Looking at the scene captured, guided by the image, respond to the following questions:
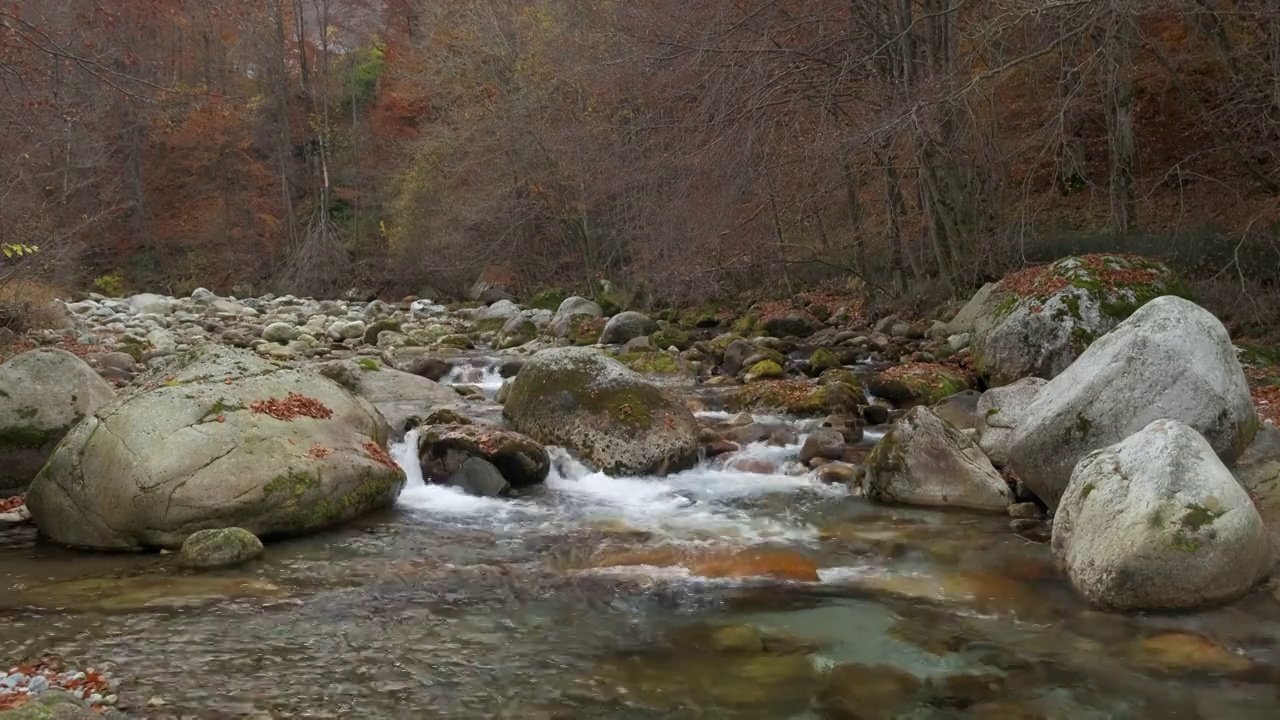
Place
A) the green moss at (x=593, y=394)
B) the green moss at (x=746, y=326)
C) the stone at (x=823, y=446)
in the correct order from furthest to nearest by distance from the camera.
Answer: the green moss at (x=746, y=326), the green moss at (x=593, y=394), the stone at (x=823, y=446)

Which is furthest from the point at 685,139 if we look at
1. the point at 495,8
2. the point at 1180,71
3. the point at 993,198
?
the point at 495,8

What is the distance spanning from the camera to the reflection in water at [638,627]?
14.3 feet

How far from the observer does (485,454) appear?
27.7ft

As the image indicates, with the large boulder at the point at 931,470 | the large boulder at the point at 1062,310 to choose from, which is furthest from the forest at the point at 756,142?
the large boulder at the point at 931,470

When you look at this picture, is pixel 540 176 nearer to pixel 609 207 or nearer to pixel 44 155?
pixel 609 207

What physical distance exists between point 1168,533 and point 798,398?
5891mm

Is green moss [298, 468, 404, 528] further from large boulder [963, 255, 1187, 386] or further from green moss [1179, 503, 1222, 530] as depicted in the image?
large boulder [963, 255, 1187, 386]

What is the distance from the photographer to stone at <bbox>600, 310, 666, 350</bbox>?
749 inches

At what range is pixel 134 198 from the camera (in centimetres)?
3853

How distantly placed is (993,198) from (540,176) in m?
14.0

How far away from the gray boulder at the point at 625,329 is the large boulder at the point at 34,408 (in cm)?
1142

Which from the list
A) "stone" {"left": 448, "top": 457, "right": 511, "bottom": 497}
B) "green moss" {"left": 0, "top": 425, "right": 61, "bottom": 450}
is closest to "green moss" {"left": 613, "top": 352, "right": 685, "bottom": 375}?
"stone" {"left": 448, "top": 457, "right": 511, "bottom": 497}

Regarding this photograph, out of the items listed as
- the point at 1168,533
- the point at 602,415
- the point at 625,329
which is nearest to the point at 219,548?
the point at 602,415

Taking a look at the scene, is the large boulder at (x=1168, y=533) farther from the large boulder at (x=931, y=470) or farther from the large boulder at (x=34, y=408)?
the large boulder at (x=34, y=408)
